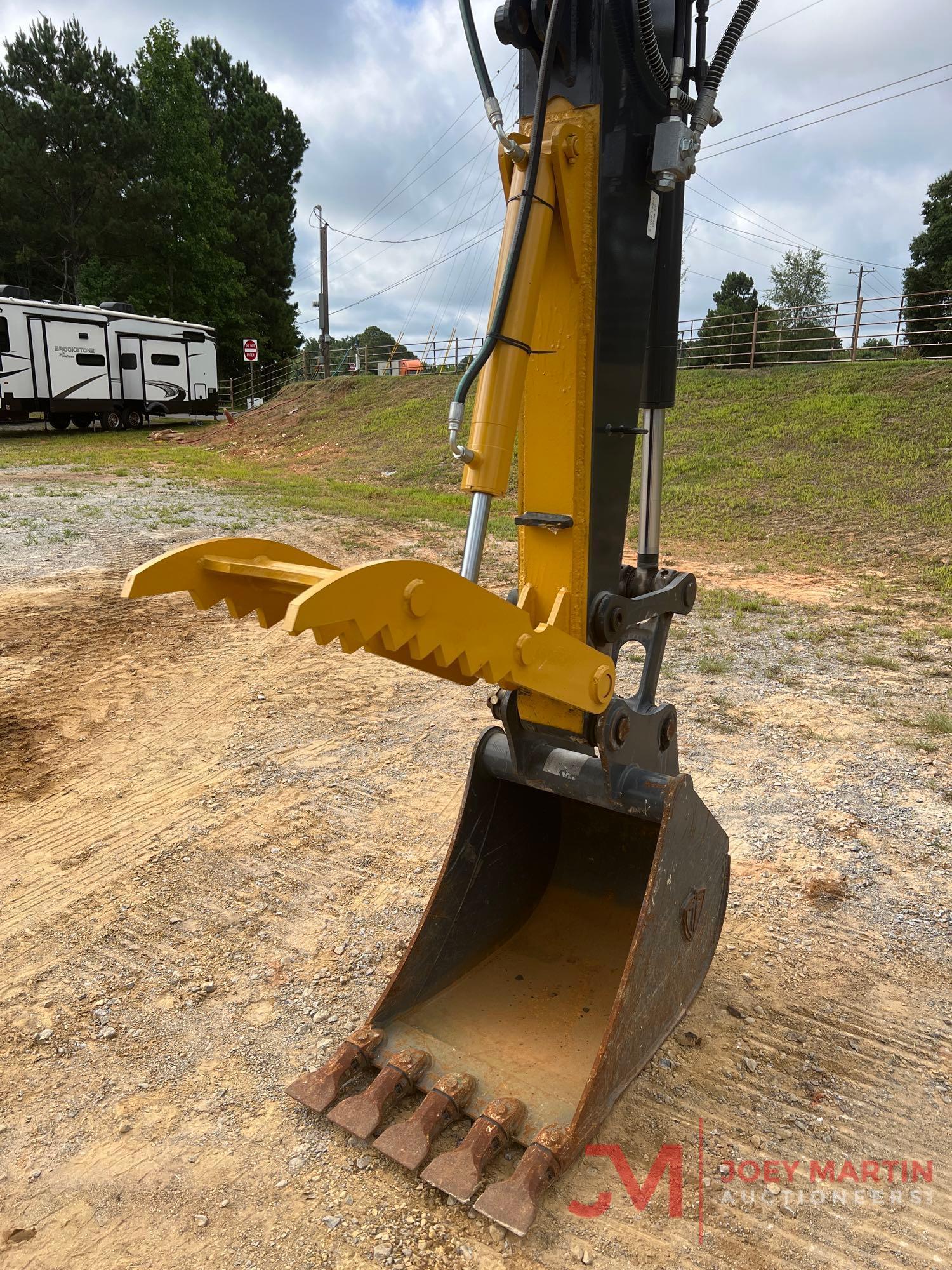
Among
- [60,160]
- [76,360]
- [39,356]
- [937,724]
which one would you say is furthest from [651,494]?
[60,160]

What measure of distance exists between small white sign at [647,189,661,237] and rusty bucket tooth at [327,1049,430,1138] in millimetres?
2611

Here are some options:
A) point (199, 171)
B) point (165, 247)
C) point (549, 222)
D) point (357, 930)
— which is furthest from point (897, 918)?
point (199, 171)

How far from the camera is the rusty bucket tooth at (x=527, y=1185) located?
89.0 inches

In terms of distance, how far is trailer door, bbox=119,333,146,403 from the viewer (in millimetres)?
24234

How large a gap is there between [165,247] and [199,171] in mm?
4115

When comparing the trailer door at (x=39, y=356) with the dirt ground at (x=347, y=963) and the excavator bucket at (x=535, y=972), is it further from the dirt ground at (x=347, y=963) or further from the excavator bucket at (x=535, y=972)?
the excavator bucket at (x=535, y=972)

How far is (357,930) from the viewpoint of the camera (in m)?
3.66

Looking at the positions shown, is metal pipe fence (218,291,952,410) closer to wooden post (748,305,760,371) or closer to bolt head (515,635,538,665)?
wooden post (748,305,760,371)

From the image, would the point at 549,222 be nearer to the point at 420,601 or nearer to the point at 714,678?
the point at 420,601

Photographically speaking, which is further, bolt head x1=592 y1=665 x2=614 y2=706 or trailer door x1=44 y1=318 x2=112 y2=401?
trailer door x1=44 y1=318 x2=112 y2=401

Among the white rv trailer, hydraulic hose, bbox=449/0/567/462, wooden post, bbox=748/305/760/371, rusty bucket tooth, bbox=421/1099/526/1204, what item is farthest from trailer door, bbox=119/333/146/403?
rusty bucket tooth, bbox=421/1099/526/1204

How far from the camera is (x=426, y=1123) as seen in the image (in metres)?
2.50

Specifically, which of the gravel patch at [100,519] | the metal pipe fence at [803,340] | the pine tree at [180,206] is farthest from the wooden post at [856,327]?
the pine tree at [180,206]

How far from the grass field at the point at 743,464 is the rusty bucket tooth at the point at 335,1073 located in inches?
339
